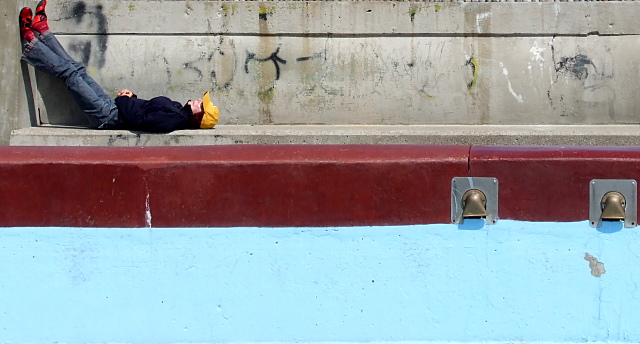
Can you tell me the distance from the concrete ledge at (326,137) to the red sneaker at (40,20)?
0.90m

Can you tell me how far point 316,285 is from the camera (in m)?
3.27

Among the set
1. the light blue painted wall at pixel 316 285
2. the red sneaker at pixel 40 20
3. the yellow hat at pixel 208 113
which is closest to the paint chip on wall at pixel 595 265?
the light blue painted wall at pixel 316 285

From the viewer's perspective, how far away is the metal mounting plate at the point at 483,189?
3145mm

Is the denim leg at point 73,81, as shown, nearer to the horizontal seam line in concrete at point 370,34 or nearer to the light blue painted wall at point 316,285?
the horizontal seam line in concrete at point 370,34

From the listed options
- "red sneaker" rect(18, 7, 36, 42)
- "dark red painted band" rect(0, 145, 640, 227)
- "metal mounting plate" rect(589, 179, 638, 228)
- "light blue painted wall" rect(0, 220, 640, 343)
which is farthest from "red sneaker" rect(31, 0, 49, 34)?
"metal mounting plate" rect(589, 179, 638, 228)

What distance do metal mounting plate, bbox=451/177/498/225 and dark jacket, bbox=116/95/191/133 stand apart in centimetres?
364

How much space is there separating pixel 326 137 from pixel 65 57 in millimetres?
2460

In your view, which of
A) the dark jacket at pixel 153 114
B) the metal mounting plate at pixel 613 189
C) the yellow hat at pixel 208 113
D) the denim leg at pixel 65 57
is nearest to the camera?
the metal mounting plate at pixel 613 189

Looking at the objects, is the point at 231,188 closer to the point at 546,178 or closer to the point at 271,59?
the point at 546,178

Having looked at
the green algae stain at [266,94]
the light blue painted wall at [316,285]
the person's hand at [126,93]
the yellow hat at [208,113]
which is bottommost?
the light blue painted wall at [316,285]

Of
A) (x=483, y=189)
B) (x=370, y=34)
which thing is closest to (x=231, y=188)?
(x=483, y=189)

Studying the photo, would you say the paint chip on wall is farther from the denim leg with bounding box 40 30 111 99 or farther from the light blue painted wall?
the denim leg with bounding box 40 30 111 99

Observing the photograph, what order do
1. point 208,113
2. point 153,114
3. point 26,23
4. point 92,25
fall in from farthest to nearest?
1. point 92,25
2. point 26,23
3. point 208,113
4. point 153,114

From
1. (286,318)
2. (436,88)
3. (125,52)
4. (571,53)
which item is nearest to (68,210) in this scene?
(286,318)
